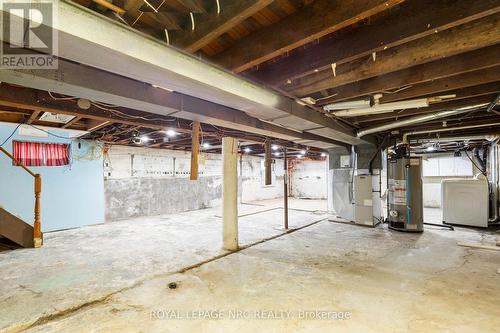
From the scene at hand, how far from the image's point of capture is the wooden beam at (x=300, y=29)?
136cm

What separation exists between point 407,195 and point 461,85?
9.80ft

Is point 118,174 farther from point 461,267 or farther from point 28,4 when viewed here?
point 461,267

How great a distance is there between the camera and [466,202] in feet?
17.0

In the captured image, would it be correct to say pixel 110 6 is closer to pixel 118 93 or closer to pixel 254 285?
pixel 118 93

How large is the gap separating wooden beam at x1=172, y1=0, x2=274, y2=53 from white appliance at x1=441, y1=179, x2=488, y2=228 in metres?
6.11

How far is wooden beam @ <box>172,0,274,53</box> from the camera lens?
131cm

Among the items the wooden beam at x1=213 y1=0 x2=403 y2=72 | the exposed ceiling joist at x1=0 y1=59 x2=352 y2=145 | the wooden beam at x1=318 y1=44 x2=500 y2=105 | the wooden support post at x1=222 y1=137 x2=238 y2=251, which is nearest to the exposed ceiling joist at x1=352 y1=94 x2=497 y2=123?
the wooden beam at x1=318 y1=44 x2=500 y2=105

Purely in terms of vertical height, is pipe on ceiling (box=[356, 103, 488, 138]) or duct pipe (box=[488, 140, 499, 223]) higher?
pipe on ceiling (box=[356, 103, 488, 138])

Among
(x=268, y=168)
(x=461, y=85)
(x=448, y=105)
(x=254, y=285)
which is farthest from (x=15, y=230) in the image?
(x=448, y=105)

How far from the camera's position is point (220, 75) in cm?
199

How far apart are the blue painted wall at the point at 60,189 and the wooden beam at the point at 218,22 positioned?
483 cm

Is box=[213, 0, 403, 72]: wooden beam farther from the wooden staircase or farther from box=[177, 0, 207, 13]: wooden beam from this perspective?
the wooden staircase

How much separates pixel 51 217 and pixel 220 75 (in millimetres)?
5178

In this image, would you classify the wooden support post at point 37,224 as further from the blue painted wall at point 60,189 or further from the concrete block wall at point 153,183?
the concrete block wall at point 153,183
